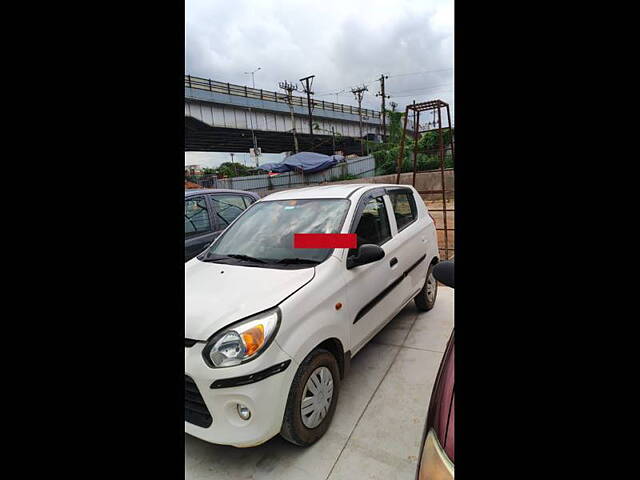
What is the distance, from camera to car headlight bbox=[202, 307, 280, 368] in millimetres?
1428

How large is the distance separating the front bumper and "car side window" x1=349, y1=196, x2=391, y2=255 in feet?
3.57

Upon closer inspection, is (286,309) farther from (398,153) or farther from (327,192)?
(398,153)

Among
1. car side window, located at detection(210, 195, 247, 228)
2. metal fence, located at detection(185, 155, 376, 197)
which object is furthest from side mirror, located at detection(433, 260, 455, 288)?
metal fence, located at detection(185, 155, 376, 197)

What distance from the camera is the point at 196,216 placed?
3744mm

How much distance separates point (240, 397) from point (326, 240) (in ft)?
3.40

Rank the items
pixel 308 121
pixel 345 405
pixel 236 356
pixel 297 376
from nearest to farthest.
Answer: pixel 236 356
pixel 297 376
pixel 345 405
pixel 308 121

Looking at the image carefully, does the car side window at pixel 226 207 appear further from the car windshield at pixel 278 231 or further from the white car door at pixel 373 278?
the white car door at pixel 373 278

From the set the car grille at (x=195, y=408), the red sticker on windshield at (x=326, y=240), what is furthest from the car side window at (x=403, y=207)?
the car grille at (x=195, y=408)
